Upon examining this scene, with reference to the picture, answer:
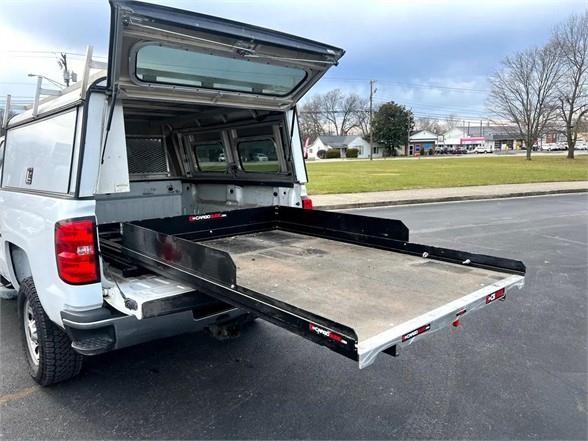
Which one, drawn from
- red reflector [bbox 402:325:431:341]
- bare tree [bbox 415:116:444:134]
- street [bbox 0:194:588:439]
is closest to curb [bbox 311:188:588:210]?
street [bbox 0:194:588:439]

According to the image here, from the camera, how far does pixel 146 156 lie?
247 inches

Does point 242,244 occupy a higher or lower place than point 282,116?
lower

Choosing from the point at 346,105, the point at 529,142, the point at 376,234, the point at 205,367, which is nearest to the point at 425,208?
the point at 376,234

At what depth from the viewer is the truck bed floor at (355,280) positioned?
2465 millimetres

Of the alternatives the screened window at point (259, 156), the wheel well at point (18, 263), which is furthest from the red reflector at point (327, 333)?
the screened window at point (259, 156)

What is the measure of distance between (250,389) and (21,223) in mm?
2232

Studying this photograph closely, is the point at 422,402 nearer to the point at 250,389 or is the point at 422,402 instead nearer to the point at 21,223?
the point at 250,389

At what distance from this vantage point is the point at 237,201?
5.74 m

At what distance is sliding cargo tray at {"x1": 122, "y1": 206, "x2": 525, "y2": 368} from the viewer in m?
2.15

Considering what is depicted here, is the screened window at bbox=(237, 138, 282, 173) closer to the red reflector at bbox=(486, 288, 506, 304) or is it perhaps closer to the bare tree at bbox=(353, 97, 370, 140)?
the red reflector at bbox=(486, 288, 506, 304)

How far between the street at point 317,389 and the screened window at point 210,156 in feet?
7.82

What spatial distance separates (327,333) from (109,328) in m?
1.70

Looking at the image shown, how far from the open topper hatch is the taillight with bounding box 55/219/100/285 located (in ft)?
3.14

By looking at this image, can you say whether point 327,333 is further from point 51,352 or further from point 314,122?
point 314,122
